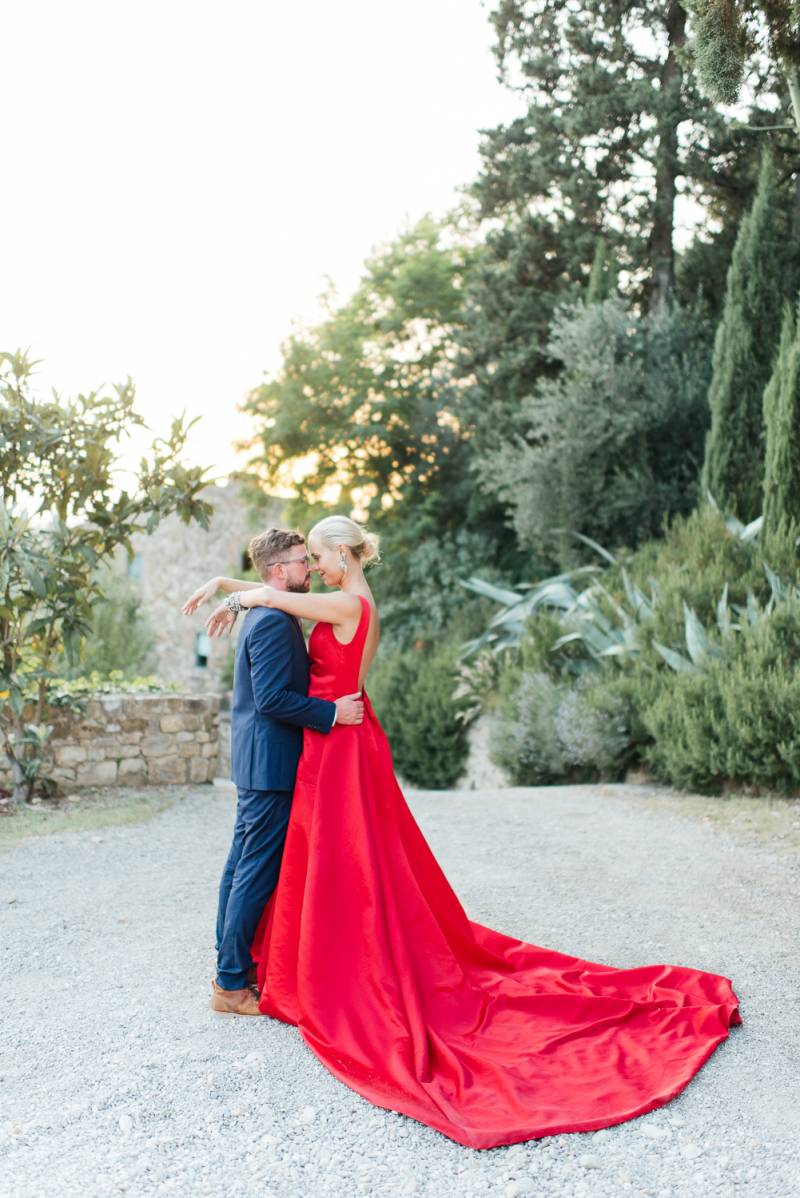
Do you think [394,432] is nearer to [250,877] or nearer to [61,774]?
[61,774]

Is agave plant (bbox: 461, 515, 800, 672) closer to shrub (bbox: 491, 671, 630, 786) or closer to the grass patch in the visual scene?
shrub (bbox: 491, 671, 630, 786)

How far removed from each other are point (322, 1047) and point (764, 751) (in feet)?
18.8

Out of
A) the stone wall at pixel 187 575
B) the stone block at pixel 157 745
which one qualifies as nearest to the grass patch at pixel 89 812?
the stone block at pixel 157 745

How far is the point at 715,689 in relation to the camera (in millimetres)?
8898

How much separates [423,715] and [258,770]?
32.7 ft

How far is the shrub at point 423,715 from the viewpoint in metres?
13.5

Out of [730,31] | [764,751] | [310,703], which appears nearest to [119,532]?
[310,703]

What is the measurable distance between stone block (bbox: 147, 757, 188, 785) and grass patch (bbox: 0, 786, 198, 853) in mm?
102

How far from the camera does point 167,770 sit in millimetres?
8742

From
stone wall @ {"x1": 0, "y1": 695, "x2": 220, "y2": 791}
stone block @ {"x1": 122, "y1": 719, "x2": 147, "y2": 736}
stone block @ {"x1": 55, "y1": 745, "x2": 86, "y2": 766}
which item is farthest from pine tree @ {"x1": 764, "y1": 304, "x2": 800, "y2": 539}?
stone block @ {"x1": 55, "y1": 745, "x2": 86, "y2": 766}

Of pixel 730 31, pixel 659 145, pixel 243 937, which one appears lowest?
pixel 243 937

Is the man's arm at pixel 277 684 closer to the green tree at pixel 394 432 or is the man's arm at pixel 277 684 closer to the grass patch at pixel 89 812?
the grass patch at pixel 89 812

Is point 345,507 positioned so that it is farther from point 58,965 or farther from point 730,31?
point 58,965

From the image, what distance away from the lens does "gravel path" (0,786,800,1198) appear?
9.32ft
